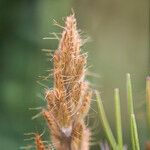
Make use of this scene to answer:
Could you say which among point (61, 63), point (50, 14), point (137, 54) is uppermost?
point (50, 14)

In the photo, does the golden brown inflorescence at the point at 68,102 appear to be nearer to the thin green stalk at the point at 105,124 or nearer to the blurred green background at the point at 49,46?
the thin green stalk at the point at 105,124

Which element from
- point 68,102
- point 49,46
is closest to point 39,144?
point 68,102

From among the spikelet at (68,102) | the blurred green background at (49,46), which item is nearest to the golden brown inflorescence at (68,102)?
the spikelet at (68,102)

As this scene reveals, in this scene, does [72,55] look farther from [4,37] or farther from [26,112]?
[4,37]

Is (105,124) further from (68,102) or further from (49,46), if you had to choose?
(49,46)

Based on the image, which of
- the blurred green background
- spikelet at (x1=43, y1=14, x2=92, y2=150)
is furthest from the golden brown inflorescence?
the blurred green background

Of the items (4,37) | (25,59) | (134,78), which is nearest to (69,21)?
(134,78)

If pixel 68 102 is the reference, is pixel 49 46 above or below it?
above
